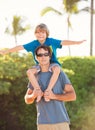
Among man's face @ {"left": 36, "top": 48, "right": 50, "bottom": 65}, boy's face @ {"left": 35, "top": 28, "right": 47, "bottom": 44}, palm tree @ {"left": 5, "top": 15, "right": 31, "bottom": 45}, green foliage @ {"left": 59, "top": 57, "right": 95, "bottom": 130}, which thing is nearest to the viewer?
man's face @ {"left": 36, "top": 48, "right": 50, "bottom": 65}

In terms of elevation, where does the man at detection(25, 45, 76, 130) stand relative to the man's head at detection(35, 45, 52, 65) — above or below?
below

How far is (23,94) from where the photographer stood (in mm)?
12266

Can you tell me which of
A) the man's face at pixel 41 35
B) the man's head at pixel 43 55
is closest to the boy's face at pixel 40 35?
the man's face at pixel 41 35

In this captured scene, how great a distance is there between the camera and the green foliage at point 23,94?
36.8ft

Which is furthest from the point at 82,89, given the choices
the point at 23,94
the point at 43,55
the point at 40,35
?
the point at 43,55

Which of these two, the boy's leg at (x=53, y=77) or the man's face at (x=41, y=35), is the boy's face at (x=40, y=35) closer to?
the man's face at (x=41, y=35)

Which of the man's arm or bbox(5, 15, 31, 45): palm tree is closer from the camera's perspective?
the man's arm

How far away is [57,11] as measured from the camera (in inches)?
1334

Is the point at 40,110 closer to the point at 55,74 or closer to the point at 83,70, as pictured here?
the point at 55,74

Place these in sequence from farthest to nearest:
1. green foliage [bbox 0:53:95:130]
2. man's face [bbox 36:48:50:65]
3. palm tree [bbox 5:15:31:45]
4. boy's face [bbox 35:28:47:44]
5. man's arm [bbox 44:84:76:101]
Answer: palm tree [bbox 5:15:31:45], green foliage [bbox 0:53:95:130], boy's face [bbox 35:28:47:44], man's face [bbox 36:48:50:65], man's arm [bbox 44:84:76:101]

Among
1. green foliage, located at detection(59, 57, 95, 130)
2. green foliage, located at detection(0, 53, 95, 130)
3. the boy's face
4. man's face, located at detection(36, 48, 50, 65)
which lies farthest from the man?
green foliage, located at detection(59, 57, 95, 130)

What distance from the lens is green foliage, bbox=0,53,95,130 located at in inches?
441

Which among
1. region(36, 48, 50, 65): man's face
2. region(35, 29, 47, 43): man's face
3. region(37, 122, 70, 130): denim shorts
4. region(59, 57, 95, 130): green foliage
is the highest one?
region(35, 29, 47, 43): man's face

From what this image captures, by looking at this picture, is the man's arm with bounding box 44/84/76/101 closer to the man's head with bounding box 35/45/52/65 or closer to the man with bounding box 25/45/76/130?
the man with bounding box 25/45/76/130
